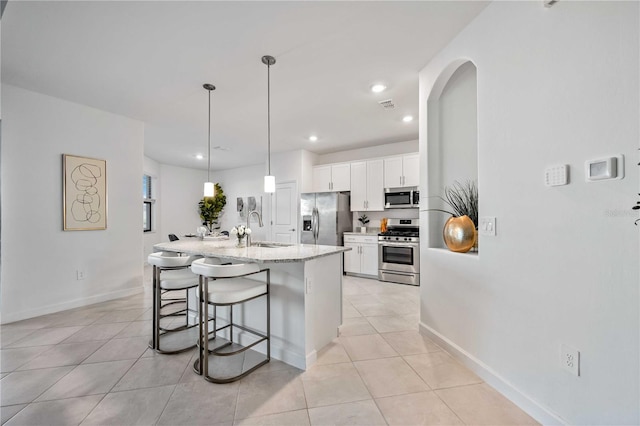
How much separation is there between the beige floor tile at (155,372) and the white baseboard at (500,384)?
2.15 m

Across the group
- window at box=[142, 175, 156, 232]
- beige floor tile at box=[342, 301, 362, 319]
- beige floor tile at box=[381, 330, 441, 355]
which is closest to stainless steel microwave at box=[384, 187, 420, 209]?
beige floor tile at box=[342, 301, 362, 319]

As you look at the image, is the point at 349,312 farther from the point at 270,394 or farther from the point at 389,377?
the point at 270,394

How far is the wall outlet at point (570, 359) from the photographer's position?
137 cm

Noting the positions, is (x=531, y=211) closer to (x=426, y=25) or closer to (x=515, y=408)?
(x=515, y=408)

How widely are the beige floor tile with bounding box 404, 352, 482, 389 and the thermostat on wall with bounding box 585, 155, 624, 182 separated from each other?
1.51 meters

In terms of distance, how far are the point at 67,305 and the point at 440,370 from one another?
427cm

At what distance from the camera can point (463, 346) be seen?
2.16 meters

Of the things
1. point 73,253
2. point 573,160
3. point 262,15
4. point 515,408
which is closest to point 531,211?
point 573,160

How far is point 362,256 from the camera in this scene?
520 centimetres

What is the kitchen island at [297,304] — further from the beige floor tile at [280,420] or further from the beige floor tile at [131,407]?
the beige floor tile at [131,407]

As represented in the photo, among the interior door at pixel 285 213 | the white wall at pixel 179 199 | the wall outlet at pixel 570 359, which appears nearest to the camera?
the wall outlet at pixel 570 359

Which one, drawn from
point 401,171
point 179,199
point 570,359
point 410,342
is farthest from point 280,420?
point 179,199

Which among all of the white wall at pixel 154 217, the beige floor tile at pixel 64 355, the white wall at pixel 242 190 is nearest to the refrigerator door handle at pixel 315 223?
the white wall at pixel 242 190

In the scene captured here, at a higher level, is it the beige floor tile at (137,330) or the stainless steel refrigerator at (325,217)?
the stainless steel refrigerator at (325,217)
